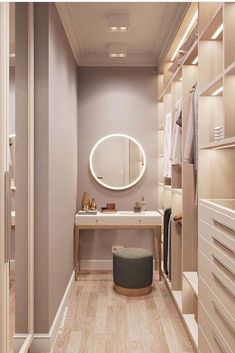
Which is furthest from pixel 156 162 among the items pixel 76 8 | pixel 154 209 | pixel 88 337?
pixel 88 337

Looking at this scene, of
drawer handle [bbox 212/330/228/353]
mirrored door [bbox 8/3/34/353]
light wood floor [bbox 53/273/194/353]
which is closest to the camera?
drawer handle [bbox 212/330/228/353]

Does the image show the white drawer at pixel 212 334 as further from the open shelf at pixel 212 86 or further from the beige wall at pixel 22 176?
the open shelf at pixel 212 86

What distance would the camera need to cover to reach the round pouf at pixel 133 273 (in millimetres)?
3305

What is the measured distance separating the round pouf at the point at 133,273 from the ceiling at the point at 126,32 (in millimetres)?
2181

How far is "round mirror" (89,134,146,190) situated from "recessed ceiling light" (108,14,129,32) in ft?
4.74

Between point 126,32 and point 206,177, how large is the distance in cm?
204

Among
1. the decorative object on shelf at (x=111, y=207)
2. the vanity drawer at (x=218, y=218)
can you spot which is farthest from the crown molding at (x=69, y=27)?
the vanity drawer at (x=218, y=218)

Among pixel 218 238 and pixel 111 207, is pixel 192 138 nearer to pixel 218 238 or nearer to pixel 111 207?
pixel 218 238

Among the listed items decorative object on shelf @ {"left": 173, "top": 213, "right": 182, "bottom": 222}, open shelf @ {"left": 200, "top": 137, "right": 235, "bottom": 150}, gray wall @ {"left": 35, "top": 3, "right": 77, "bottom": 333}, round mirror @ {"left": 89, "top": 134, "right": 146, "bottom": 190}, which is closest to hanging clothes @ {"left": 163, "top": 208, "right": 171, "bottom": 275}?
decorative object on shelf @ {"left": 173, "top": 213, "right": 182, "bottom": 222}

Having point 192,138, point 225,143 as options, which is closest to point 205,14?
point 192,138

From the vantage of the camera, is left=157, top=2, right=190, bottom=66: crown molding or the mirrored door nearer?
the mirrored door

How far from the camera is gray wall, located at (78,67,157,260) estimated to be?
4266 mm

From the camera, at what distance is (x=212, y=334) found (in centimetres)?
171

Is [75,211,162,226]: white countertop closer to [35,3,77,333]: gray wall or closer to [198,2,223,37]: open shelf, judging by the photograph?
[35,3,77,333]: gray wall
